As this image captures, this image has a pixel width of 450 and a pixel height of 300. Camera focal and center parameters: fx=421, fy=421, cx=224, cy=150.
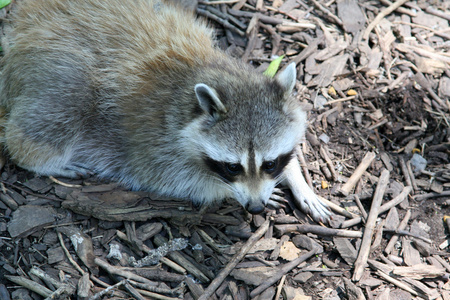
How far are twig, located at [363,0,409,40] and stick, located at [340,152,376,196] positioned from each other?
2.05m

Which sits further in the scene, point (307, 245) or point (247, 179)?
point (307, 245)

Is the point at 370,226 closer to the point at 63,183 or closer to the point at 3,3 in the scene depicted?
the point at 63,183

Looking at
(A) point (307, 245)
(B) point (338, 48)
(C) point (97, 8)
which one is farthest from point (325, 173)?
(C) point (97, 8)

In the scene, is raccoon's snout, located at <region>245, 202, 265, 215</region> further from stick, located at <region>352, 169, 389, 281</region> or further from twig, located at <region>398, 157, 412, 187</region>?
twig, located at <region>398, 157, 412, 187</region>

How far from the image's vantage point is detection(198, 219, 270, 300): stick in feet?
14.2

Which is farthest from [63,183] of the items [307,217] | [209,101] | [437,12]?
[437,12]

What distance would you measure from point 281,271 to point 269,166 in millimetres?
1191

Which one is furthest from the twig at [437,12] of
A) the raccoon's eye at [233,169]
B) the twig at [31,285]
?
the twig at [31,285]

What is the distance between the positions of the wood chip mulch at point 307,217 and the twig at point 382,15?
3 centimetres

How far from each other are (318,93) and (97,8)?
3.18m

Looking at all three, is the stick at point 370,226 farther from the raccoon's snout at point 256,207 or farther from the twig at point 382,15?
the twig at point 382,15

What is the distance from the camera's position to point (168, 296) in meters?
4.29

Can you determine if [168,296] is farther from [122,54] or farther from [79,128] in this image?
[122,54]

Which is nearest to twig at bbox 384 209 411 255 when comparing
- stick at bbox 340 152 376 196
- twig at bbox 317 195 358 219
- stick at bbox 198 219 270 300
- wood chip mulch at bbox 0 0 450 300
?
wood chip mulch at bbox 0 0 450 300
